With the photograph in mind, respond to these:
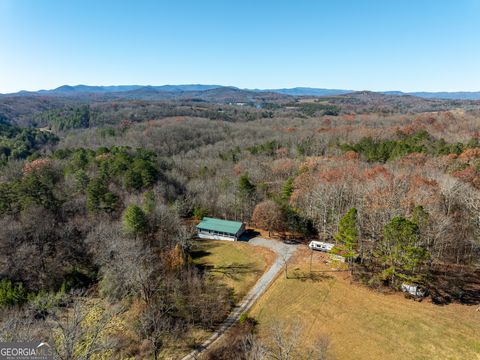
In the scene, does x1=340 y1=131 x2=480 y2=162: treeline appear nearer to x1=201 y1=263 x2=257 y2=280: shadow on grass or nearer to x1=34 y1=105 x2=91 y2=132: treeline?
x1=201 y1=263 x2=257 y2=280: shadow on grass

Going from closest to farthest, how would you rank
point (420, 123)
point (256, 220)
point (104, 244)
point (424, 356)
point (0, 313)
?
Answer: 1. point (424, 356)
2. point (0, 313)
3. point (104, 244)
4. point (256, 220)
5. point (420, 123)

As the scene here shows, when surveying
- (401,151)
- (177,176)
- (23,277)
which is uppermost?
(401,151)

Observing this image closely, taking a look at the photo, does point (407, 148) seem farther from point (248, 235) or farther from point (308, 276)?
point (308, 276)

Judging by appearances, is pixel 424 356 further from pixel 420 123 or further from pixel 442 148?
pixel 420 123

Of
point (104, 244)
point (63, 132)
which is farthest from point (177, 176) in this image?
point (63, 132)

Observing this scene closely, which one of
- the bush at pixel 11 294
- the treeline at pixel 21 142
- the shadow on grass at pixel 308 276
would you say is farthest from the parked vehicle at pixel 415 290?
the treeline at pixel 21 142

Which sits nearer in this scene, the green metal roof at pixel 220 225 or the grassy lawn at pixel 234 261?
the grassy lawn at pixel 234 261

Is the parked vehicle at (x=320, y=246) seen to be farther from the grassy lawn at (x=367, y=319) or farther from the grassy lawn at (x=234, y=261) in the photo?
the grassy lawn at (x=367, y=319)
